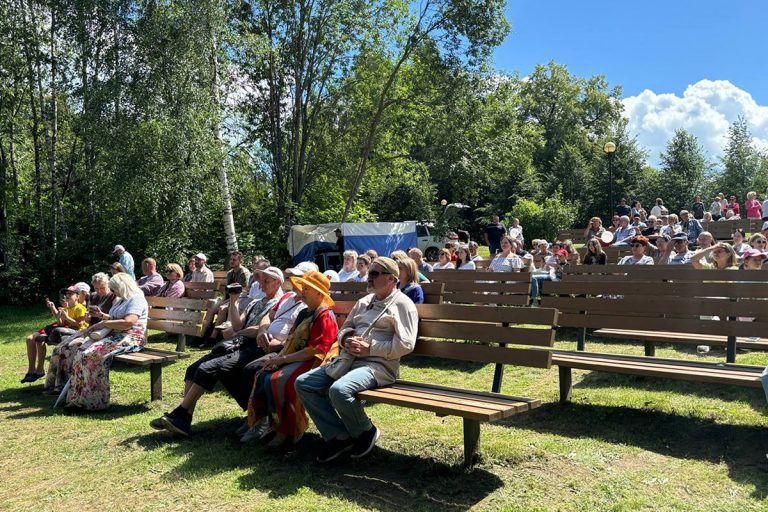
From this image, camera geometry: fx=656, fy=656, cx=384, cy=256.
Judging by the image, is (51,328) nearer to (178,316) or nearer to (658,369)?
(178,316)

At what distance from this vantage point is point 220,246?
21062 mm

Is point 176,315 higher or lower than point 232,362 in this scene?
higher

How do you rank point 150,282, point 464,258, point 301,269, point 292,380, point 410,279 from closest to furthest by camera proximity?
point 292,380, point 301,269, point 410,279, point 150,282, point 464,258

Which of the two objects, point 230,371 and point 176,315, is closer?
point 230,371

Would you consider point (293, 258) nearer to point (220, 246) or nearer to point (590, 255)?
point (220, 246)

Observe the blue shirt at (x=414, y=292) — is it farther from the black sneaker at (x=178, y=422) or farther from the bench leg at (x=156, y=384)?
the bench leg at (x=156, y=384)

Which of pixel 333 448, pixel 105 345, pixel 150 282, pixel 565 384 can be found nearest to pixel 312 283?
pixel 333 448

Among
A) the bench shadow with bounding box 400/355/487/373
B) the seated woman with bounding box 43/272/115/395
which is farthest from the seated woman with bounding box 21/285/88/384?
the bench shadow with bounding box 400/355/487/373

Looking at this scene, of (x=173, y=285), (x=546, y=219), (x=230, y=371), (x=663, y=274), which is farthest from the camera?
(x=546, y=219)

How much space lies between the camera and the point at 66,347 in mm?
7293

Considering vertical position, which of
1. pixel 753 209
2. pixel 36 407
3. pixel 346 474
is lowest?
pixel 36 407

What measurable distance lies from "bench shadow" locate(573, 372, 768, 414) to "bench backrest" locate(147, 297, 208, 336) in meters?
4.16

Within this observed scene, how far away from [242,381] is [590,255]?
21.6 feet

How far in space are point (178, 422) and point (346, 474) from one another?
71.0 inches
